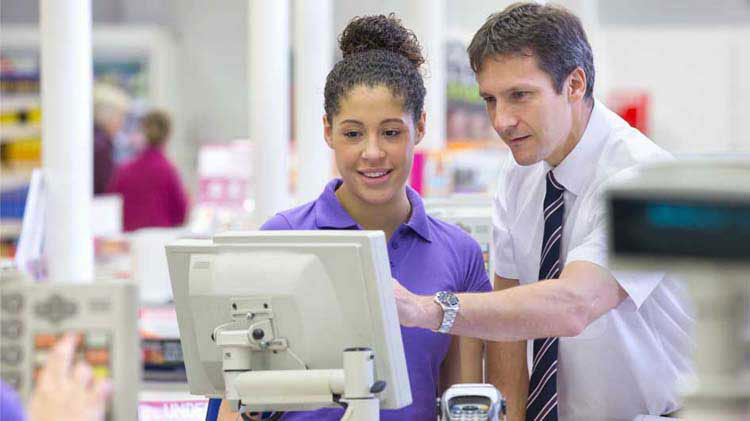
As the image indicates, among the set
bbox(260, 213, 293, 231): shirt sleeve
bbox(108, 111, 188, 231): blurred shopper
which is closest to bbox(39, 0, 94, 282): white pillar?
bbox(260, 213, 293, 231): shirt sleeve

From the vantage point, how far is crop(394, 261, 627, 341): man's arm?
258 centimetres

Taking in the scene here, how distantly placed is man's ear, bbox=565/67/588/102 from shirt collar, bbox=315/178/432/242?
450 mm

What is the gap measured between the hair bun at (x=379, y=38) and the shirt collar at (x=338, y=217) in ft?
1.08

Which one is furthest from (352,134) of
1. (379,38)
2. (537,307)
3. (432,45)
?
(432,45)

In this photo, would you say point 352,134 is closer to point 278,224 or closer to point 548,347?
point 278,224

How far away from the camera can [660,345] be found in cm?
295

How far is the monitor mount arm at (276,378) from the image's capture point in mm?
2283

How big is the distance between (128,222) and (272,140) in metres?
4.90

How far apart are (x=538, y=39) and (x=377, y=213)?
54 cm

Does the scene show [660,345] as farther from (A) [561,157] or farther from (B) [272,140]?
(B) [272,140]

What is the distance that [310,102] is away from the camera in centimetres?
601

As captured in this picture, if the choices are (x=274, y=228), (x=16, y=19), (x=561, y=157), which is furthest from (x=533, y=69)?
(x=16, y=19)

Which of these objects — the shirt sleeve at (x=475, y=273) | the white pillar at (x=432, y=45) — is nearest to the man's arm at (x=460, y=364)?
the shirt sleeve at (x=475, y=273)

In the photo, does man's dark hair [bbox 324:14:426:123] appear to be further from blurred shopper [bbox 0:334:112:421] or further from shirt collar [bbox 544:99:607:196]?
blurred shopper [bbox 0:334:112:421]
